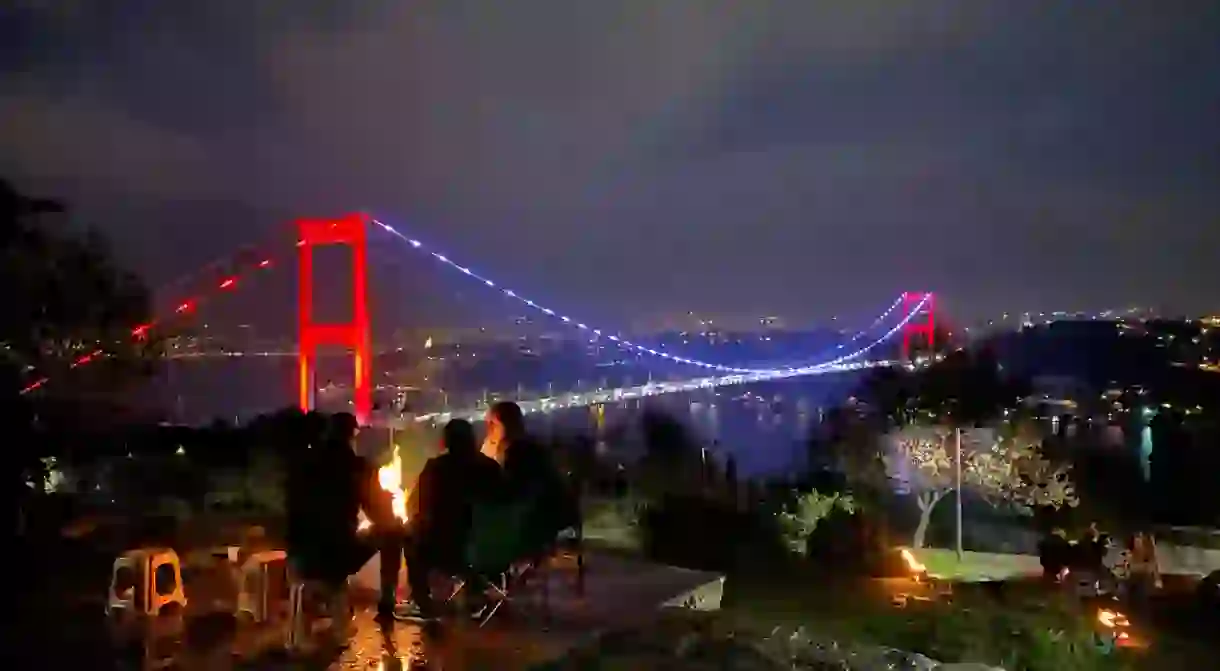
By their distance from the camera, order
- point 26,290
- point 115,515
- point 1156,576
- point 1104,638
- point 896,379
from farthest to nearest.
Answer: point 896,379 < point 1156,576 < point 115,515 < point 26,290 < point 1104,638

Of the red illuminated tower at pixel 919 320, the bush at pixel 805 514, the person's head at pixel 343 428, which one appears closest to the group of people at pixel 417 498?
the person's head at pixel 343 428

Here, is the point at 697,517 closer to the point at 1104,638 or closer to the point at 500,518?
the point at 1104,638

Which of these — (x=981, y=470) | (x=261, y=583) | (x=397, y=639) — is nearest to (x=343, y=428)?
(x=397, y=639)

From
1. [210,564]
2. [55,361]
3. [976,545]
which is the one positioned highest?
[55,361]

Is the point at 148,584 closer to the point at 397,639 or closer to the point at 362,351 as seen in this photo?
the point at 397,639

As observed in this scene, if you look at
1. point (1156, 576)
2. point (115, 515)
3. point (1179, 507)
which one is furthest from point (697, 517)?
point (1179, 507)

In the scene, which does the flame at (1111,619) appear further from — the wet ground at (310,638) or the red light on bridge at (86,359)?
the red light on bridge at (86,359)

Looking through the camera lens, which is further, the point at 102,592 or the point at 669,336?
the point at 669,336
